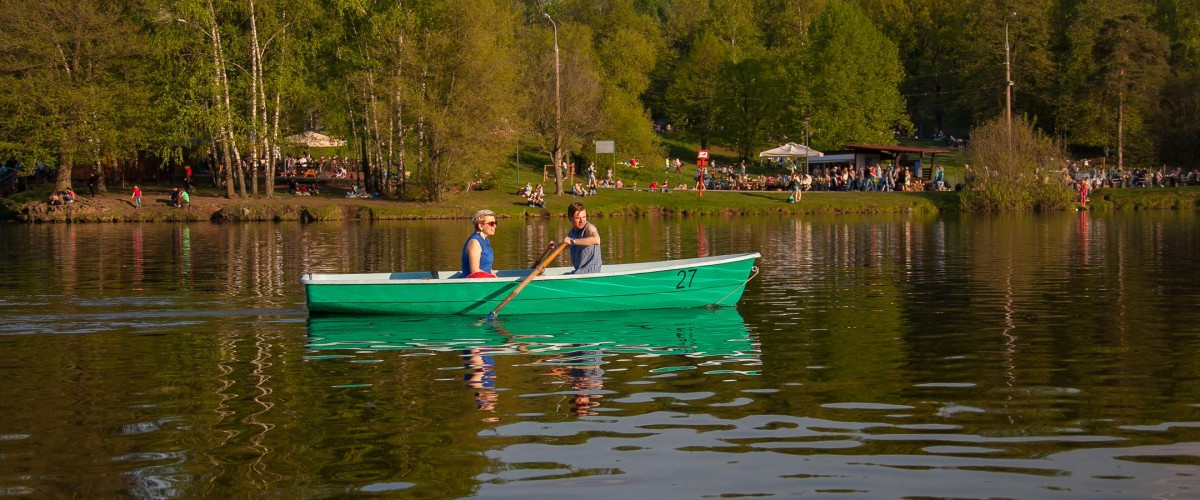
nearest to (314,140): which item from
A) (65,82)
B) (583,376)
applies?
(65,82)

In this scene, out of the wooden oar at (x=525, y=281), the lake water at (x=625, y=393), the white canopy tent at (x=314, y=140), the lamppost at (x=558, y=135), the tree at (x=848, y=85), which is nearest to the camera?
the lake water at (x=625, y=393)

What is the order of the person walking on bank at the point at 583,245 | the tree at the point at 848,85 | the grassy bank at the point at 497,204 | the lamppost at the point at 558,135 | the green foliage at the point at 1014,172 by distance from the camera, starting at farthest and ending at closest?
the tree at the point at 848,85 → the lamppost at the point at 558,135 → the green foliage at the point at 1014,172 → the grassy bank at the point at 497,204 → the person walking on bank at the point at 583,245

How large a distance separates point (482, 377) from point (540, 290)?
583 cm

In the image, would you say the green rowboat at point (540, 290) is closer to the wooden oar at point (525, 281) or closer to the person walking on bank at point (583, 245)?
the wooden oar at point (525, 281)

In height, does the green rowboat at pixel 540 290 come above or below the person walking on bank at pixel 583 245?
below

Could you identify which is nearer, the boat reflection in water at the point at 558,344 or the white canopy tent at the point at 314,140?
the boat reflection in water at the point at 558,344

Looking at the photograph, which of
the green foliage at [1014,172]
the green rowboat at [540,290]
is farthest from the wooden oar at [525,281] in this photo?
the green foliage at [1014,172]

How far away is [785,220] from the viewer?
6034 centimetres

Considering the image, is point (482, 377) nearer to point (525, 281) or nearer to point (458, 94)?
point (525, 281)

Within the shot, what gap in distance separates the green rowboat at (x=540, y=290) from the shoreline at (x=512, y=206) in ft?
Result: 131

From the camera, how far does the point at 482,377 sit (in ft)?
48.1

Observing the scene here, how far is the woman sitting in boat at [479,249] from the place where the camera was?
20.1 metres

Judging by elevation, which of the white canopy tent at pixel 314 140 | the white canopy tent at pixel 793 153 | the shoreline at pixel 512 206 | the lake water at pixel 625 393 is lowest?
the lake water at pixel 625 393

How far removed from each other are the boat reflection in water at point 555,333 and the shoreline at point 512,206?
40.7 metres
